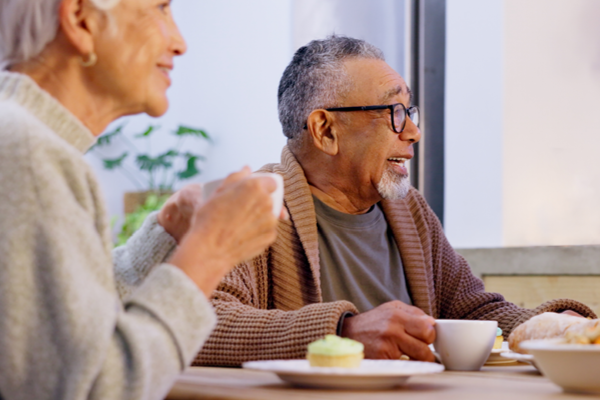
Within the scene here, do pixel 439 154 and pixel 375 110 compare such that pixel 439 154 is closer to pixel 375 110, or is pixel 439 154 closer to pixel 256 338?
pixel 375 110

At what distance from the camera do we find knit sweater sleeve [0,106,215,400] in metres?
0.68

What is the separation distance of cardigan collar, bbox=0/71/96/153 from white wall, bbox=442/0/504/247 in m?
2.21

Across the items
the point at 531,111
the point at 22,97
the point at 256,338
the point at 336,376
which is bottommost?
the point at 256,338

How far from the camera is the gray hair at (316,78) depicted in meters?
1.91

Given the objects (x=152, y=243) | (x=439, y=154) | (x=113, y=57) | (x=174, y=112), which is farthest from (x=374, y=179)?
(x=174, y=112)

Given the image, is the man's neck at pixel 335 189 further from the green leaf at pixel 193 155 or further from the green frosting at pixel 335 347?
the green leaf at pixel 193 155

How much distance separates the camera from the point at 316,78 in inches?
76.2

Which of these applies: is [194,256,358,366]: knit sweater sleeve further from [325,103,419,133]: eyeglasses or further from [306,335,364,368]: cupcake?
[325,103,419,133]: eyeglasses

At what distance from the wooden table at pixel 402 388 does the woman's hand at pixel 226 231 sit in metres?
0.14

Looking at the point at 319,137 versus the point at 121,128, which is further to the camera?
the point at 121,128

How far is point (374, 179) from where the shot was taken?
1.87 m

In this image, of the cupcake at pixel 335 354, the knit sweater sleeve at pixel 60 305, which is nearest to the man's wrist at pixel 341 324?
the cupcake at pixel 335 354

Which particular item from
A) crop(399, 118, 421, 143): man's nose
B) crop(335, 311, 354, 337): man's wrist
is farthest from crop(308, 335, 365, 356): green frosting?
crop(399, 118, 421, 143): man's nose

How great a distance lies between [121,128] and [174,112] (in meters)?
0.43
